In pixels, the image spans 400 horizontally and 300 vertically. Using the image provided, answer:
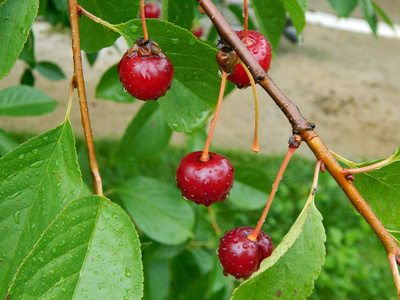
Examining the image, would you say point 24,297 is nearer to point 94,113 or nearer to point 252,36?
point 252,36

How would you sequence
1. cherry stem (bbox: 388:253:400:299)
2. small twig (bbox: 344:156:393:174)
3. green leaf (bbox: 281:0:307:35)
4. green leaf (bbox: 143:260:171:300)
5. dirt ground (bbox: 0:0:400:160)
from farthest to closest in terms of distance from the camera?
dirt ground (bbox: 0:0:400:160), green leaf (bbox: 143:260:171:300), green leaf (bbox: 281:0:307:35), small twig (bbox: 344:156:393:174), cherry stem (bbox: 388:253:400:299)

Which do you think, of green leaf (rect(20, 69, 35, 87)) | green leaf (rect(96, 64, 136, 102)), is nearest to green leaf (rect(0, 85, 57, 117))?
green leaf (rect(96, 64, 136, 102))

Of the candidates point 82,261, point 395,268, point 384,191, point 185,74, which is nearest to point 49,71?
point 185,74

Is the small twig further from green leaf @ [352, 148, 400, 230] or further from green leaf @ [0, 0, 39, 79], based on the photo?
green leaf @ [0, 0, 39, 79]

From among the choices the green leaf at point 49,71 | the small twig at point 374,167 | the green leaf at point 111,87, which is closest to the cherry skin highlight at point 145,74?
the small twig at point 374,167

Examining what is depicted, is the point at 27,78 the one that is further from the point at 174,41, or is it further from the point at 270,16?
the point at 174,41
